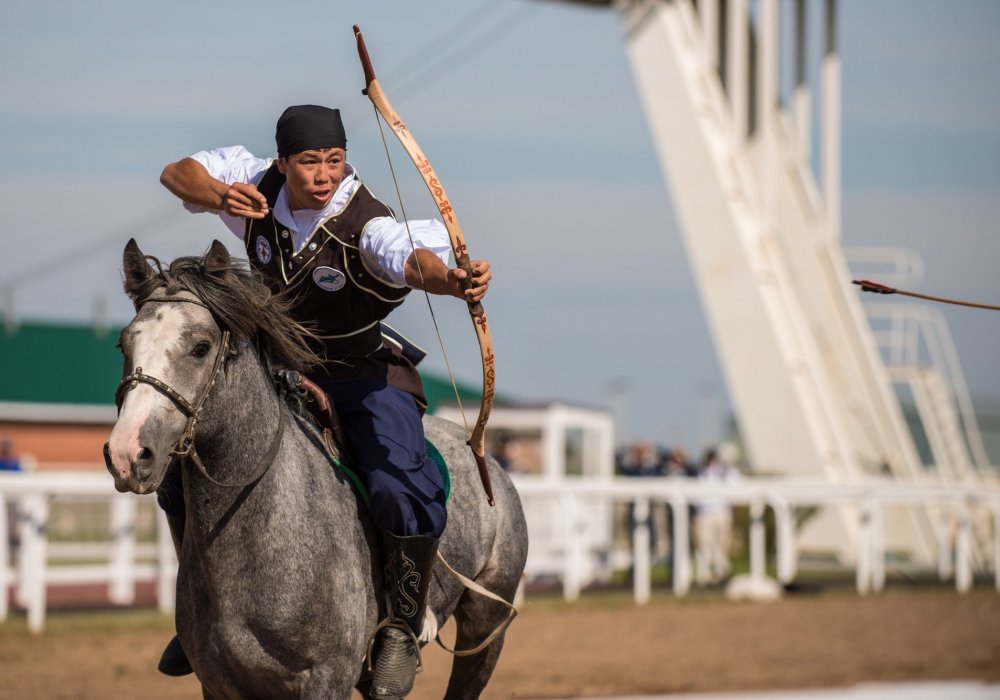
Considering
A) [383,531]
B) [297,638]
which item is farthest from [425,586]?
[297,638]

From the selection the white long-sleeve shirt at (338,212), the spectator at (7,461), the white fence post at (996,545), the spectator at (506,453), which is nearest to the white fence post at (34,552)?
the spectator at (7,461)

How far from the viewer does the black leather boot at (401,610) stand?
5285 millimetres

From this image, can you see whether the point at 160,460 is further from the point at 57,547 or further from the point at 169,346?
the point at 57,547

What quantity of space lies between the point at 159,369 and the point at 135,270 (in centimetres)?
52

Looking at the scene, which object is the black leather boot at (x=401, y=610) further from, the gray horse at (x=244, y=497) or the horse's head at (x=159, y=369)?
the horse's head at (x=159, y=369)

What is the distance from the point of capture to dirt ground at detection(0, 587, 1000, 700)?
35.0 feet

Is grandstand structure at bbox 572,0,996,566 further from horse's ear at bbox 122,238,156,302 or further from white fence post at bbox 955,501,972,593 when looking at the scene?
horse's ear at bbox 122,238,156,302

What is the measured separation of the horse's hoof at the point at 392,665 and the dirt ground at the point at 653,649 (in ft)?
15.4

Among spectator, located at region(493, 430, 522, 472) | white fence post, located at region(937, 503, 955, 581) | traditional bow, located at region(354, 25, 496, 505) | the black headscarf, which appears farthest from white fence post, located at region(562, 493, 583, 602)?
the black headscarf

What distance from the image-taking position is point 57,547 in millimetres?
16875

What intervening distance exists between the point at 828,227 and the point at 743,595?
358 inches

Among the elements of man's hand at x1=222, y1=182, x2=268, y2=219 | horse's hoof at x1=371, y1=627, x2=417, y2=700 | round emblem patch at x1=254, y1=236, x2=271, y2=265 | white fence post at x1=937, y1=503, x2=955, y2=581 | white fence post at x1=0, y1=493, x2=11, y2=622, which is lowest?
white fence post at x1=937, y1=503, x2=955, y2=581

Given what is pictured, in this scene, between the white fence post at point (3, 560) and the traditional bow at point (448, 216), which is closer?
the traditional bow at point (448, 216)

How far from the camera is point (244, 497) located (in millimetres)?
4891
